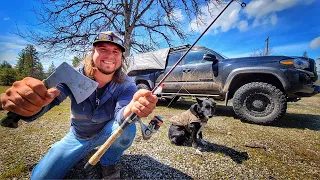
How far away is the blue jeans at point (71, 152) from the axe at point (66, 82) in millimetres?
560

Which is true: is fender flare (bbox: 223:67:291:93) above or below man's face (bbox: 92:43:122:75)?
below

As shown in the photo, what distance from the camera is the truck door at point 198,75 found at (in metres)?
5.02

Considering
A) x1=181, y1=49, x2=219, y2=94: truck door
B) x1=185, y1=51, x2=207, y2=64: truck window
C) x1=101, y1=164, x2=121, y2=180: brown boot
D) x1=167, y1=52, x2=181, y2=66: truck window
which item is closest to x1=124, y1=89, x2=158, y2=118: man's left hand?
x1=101, y1=164, x2=121, y2=180: brown boot

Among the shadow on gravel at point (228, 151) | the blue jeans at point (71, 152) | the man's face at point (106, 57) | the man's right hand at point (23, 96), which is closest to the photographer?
the man's right hand at point (23, 96)

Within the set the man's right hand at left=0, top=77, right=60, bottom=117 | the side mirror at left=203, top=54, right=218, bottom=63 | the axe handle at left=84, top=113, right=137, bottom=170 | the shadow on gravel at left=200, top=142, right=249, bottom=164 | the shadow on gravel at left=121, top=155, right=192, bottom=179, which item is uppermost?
the side mirror at left=203, top=54, right=218, bottom=63

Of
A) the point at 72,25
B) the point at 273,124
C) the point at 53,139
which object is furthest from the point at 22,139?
the point at 72,25

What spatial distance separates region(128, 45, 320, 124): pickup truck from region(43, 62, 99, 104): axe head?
3961 mm

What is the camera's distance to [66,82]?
3.93 ft

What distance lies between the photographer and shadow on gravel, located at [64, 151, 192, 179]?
1.87 meters

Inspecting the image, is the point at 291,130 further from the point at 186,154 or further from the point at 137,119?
the point at 137,119

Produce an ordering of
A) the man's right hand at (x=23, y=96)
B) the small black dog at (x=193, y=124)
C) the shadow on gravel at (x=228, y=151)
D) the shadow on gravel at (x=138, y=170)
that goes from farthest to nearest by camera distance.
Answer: the small black dog at (x=193, y=124) → the shadow on gravel at (x=228, y=151) → the shadow on gravel at (x=138, y=170) → the man's right hand at (x=23, y=96)

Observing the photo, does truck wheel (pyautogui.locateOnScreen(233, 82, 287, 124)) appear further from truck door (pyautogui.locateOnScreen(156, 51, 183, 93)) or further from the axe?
the axe

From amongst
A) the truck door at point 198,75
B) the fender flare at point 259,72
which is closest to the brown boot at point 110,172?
the fender flare at point 259,72

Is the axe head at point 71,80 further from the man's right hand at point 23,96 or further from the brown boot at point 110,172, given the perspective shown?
the brown boot at point 110,172
